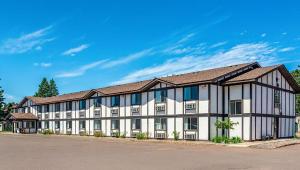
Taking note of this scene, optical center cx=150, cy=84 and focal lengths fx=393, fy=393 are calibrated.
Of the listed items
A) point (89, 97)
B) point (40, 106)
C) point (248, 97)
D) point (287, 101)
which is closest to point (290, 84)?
point (287, 101)

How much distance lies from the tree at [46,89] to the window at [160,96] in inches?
3121

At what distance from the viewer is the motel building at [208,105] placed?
34875 mm

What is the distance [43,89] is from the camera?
4545 inches

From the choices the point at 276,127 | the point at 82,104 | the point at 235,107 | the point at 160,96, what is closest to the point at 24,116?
the point at 82,104

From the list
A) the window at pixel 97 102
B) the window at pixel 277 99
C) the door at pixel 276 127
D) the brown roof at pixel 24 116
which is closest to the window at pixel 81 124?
the window at pixel 97 102

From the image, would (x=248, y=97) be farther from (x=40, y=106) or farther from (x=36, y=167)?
(x=40, y=106)

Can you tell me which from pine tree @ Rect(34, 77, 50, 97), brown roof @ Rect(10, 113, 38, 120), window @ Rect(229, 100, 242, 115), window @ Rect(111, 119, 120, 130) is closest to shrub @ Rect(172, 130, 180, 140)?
window @ Rect(229, 100, 242, 115)

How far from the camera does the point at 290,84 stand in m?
40.9

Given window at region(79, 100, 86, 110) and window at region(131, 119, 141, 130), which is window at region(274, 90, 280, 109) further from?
window at region(79, 100, 86, 110)

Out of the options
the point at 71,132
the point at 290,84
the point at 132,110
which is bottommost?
the point at 71,132

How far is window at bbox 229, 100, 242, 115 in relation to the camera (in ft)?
115

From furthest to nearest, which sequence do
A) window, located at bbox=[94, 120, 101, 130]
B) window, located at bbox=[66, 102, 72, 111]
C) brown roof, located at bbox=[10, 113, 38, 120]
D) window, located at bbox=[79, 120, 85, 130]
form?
brown roof, located at bbox=[10, 113, 38, 120]
window, located at bbox=[66, 102, 72, 111]
window, located at bbox=[79, 120, 85, 130]
window, located at bbox=[94, 120, 101, 130]

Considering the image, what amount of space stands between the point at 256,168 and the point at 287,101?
2708 centimetres

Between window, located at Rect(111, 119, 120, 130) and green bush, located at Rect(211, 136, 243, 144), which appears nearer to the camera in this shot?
green bush, located at Rect(211, 136, 243, 144)
